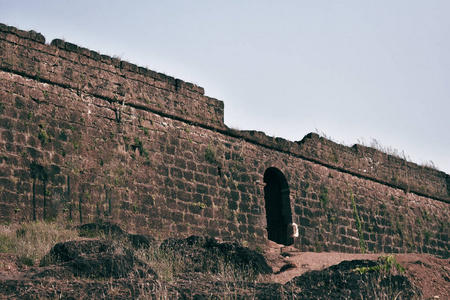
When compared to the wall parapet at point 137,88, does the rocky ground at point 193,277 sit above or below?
below

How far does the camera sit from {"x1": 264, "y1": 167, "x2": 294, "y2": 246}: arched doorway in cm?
1545

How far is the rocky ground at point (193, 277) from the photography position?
6105 millimetres

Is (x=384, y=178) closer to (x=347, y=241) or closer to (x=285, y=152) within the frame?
(x=347, y=241)

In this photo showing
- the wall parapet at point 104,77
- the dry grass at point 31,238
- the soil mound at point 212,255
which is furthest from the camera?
the wall parapet at point 104,77

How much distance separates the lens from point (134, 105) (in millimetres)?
13211

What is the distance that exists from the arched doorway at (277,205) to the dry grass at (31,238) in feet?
20.0

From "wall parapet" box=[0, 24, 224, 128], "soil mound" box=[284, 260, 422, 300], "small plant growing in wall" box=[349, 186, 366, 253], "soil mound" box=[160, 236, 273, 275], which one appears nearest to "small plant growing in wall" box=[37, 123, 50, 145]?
"wall parapet" box=[0, 24, 224, 128]

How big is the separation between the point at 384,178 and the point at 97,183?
964cm

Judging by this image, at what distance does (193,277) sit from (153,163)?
6010 millimetres

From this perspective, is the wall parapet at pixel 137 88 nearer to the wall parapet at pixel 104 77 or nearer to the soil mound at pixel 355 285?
the wall parapet at pixel 104 77

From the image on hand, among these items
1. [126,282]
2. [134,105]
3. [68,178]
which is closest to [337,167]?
[134,105]

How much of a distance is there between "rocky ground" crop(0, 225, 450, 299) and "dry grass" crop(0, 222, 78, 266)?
0.22m

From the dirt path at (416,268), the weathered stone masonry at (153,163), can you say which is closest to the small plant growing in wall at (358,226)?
the weathered stone masonry at (153,163)

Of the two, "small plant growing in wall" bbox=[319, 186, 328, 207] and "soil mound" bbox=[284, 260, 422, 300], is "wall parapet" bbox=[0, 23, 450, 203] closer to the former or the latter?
"small plant growing in wall" bbox=[319, 186, 328, 207]
